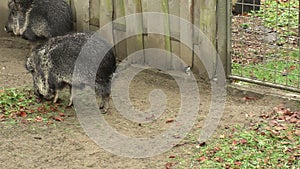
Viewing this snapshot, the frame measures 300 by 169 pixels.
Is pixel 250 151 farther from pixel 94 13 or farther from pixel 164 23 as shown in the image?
pixel 94 13

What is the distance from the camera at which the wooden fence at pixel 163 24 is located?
7.39m

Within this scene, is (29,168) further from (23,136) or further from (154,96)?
(154,96)

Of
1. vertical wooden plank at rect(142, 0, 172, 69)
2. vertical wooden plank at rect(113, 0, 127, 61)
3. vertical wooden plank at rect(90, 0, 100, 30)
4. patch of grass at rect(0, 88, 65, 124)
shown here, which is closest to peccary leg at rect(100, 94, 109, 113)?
patch of grass at rect(0, 88, 65, 124)

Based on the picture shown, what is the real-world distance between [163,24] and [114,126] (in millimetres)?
1667

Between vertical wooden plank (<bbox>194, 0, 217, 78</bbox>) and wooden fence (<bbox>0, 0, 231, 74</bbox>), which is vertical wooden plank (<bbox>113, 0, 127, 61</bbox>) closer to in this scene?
wooden fence (<bbox>0, 0, 231, 74</bbox>)

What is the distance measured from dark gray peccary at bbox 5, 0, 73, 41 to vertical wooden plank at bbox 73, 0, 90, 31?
11cm

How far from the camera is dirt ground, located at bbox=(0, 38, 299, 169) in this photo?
589cm

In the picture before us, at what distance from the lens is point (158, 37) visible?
311 inches

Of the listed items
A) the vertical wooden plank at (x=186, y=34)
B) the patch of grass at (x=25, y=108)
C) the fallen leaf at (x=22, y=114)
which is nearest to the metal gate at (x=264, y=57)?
the vertical wooden plank at (x=186, y=34)

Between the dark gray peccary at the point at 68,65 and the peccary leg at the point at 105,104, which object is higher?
the dark gray peccary at the point at 68,65

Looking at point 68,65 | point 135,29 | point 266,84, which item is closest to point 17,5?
point 135,29

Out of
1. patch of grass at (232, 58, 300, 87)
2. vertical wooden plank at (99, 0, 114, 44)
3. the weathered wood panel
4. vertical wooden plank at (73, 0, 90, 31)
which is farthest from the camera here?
vertical wooden plank at (73, 0, 90, 31)

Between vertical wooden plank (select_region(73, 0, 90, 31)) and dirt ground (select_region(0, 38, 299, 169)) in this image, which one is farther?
vertical wooden plank (select_region(73, 0, 90, 31))

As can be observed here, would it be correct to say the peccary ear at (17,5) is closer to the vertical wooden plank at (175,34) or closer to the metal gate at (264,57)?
the vertical wooden plank at (175,34)
